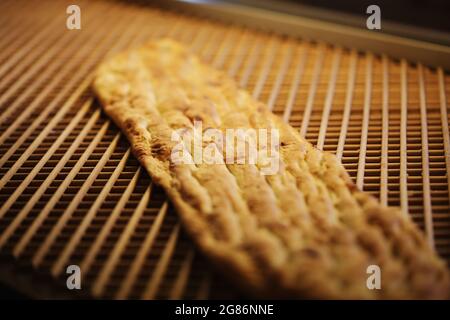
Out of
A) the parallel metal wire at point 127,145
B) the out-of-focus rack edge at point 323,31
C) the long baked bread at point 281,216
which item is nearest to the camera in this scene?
the long baked bread at point 281,216

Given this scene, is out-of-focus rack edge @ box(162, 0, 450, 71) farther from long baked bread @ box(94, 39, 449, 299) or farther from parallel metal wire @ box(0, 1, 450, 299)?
long baked bread @ box(94, 39, 449, 299)

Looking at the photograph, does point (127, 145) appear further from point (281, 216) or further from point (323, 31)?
point (323, 31)

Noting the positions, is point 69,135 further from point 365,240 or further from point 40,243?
point 365,240

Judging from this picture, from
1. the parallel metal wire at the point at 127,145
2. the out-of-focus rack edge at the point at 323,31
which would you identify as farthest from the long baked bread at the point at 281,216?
the out-of-focus rack edge at the point at 323,31

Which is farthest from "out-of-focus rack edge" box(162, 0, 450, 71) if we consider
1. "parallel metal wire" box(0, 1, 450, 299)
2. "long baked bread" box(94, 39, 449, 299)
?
"long baked bread" box(94, 39, 449, 299)

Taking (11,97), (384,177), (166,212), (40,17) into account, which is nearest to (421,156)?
(384,177)

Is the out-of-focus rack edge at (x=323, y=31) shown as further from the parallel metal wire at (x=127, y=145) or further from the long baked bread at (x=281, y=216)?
the long baked bread at (x=281, y=216)
